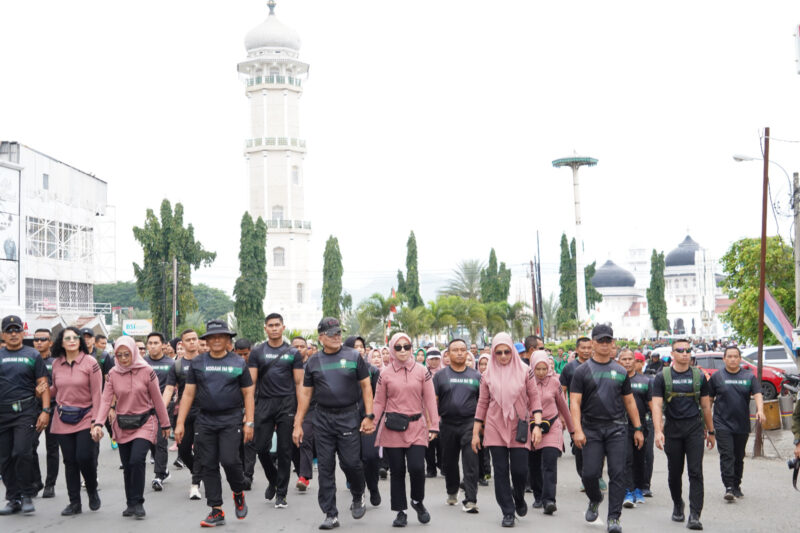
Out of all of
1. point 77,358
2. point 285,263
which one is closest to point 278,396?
point 77,358

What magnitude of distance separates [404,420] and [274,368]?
1.79 meters

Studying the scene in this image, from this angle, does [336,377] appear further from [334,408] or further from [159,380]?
[159,380]

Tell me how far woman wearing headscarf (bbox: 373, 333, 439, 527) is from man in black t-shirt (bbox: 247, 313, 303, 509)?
1205 millimetres

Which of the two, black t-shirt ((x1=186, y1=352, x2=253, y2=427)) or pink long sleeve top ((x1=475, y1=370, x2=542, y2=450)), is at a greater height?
black t-shirt ((x1=186, y1=352, x2=253, y2=427))

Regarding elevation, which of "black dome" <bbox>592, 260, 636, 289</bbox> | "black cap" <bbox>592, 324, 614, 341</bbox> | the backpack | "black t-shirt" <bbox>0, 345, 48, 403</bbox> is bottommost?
the backpack

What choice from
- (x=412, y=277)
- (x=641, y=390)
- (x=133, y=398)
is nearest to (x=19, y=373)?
(x=133, y=398)

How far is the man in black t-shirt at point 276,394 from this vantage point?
32.3ft

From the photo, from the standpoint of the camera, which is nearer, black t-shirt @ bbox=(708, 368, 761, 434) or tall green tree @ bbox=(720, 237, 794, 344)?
black t-shirt @ bbox=(708, 368, 761, 434)

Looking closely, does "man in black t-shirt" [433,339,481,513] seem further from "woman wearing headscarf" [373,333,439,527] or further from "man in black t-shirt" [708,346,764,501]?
"man in black t-shirt" [708,346,764,501]

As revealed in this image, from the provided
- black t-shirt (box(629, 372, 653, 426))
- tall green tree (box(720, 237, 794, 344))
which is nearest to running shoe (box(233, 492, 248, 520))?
black t-shirt (box(629, 372, 653, 426))

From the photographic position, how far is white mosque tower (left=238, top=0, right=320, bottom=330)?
75.6 metres

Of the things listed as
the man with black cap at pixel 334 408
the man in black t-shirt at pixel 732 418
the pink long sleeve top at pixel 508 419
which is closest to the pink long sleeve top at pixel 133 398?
the man with black cap at pixel 334 408

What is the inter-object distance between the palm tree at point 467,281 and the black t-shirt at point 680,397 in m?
59.8

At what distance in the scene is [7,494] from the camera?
31.5 ft
